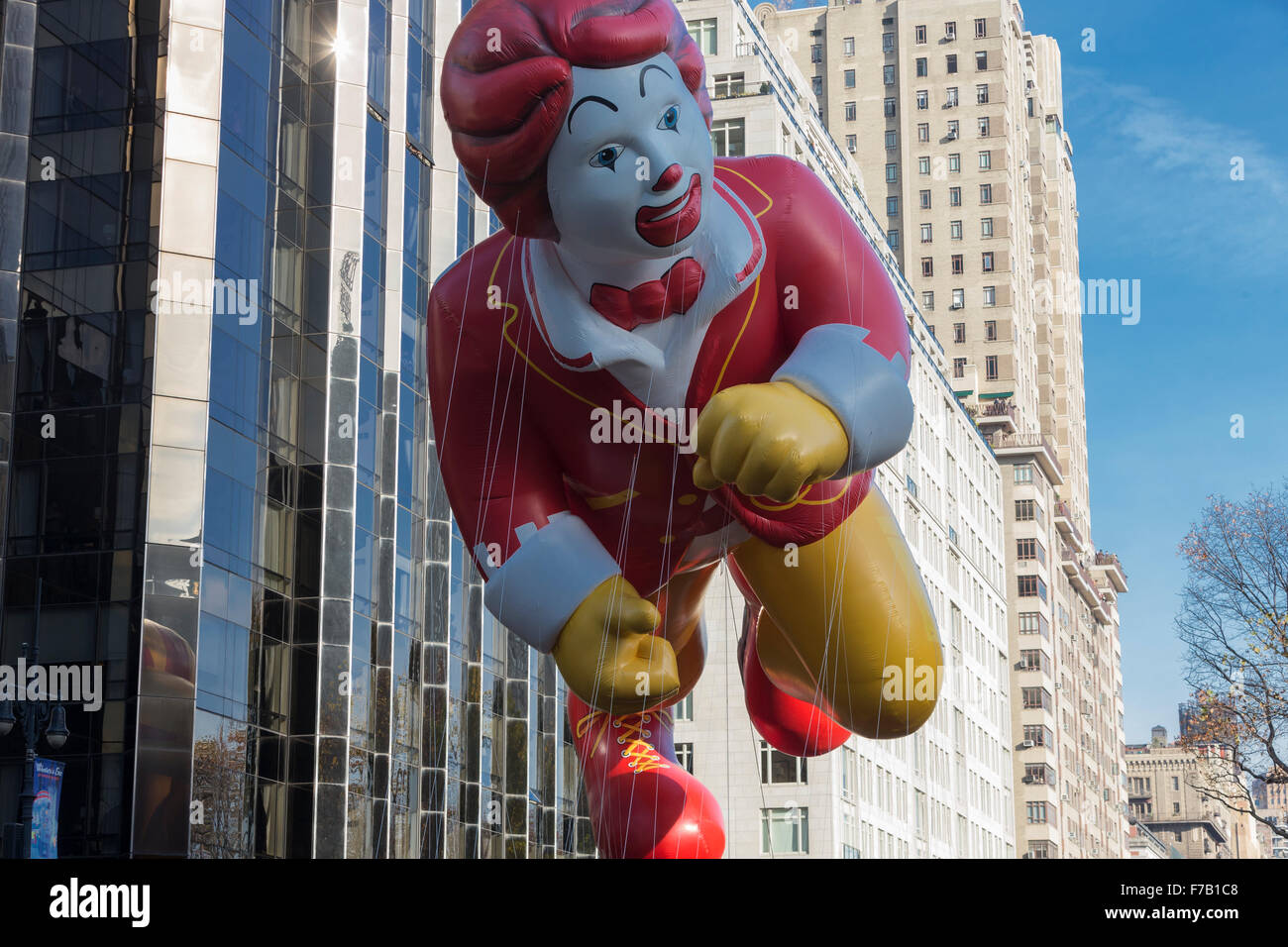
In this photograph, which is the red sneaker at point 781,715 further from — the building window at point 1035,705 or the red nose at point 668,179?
A: the building window at point 1035,705

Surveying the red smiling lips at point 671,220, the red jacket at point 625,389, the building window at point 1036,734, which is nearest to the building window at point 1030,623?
the building window at point 1036,734

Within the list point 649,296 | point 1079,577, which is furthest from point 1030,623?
point 649,296

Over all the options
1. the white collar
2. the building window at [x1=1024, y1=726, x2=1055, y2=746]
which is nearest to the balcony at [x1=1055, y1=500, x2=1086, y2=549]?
the building window at [x1=1024, y1=726, x2=1055, y2=746]

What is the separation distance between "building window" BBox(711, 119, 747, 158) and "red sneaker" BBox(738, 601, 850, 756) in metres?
32.0

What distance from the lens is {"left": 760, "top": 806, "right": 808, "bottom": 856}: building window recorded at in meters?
36.7

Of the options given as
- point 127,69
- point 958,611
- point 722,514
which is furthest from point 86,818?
point 958,611

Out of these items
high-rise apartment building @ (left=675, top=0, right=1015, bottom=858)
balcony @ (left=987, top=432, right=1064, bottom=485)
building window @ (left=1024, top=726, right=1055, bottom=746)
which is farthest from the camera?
balcony @ (left=987, top=432, right=1064, bottom=485)

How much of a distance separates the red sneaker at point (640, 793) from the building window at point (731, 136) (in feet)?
107

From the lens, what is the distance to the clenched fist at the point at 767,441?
17.6 ft

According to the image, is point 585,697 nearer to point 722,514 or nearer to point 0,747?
point 722,514

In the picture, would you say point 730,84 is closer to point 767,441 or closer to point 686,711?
point 686,711

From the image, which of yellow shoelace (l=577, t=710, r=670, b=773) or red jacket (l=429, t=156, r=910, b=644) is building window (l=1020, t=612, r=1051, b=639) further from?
red jacket (l=429, t=156, r=910, b=644)

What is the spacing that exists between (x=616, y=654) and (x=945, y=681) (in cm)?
2422

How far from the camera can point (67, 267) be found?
22203mm
